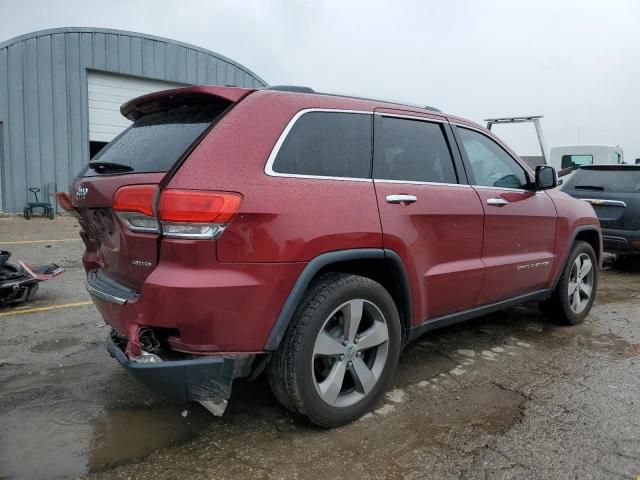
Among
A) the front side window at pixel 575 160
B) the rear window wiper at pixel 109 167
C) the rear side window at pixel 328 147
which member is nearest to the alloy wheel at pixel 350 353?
the rear side window at pixel 328 147

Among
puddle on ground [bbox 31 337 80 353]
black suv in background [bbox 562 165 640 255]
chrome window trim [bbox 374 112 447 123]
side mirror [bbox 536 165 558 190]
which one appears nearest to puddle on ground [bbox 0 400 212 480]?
puddle on ground [bbox 31 337 80 353]

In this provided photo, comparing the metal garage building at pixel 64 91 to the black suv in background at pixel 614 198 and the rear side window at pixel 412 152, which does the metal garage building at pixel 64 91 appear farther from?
the rear side window at pixel 412 152

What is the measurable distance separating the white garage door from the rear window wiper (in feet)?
48.3

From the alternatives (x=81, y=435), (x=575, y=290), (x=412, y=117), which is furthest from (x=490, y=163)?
(x=81, y=435)

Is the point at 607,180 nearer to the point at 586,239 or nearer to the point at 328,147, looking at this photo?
the point at 586,239

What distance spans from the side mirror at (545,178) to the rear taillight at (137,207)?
3.10 metres

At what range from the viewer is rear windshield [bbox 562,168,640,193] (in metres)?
7.67

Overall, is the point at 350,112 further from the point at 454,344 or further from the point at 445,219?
the point at 454,344

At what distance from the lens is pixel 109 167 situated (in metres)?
2.81

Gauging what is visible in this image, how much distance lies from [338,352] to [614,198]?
6488 mm

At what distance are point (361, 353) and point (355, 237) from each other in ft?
2.30

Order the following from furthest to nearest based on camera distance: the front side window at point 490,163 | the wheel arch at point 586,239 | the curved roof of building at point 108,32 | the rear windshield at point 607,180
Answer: the curved roof of building at point 108,32
the rear windshield at point 607,180
the wheel arch at point 586,239
the front side window at point 490,163

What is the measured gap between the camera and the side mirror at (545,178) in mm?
4186

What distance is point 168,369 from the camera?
2354mm
